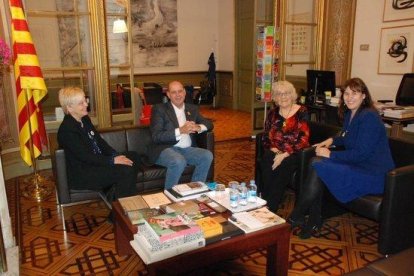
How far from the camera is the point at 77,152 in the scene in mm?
2768

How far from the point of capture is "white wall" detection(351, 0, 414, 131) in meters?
4.89

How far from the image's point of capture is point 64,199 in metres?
Answer: 2.88

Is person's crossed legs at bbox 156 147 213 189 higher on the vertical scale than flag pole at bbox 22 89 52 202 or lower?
higher

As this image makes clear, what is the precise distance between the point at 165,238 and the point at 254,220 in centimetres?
56

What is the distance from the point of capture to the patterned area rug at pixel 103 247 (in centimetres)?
231

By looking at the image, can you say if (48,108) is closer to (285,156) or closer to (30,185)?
(30,185)

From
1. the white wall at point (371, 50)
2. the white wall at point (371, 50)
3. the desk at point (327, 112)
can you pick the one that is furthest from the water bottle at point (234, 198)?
the white wall at point (371, 50)

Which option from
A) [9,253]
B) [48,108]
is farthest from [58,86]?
[9,253]

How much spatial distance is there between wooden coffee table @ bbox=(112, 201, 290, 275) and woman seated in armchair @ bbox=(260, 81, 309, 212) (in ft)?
3.06

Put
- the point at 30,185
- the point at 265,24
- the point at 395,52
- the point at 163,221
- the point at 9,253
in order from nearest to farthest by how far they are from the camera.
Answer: the point at 163,221 → the point at 9,253 → the point at 30,185 → the point at 395,52 → the point at 265,24

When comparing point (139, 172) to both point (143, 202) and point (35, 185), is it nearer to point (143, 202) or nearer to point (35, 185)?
point (143, 202)

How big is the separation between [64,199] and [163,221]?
1335mm

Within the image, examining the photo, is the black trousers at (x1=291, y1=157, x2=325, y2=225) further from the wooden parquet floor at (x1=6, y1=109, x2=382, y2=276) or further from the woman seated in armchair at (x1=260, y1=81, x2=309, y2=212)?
the woman seated in armchair at (x1=260, y1=81, x2=309, y2=212)

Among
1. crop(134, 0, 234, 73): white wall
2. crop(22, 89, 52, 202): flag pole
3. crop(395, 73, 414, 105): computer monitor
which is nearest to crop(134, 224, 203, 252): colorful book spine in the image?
crop(22, 89, 52, 202): flag pole
